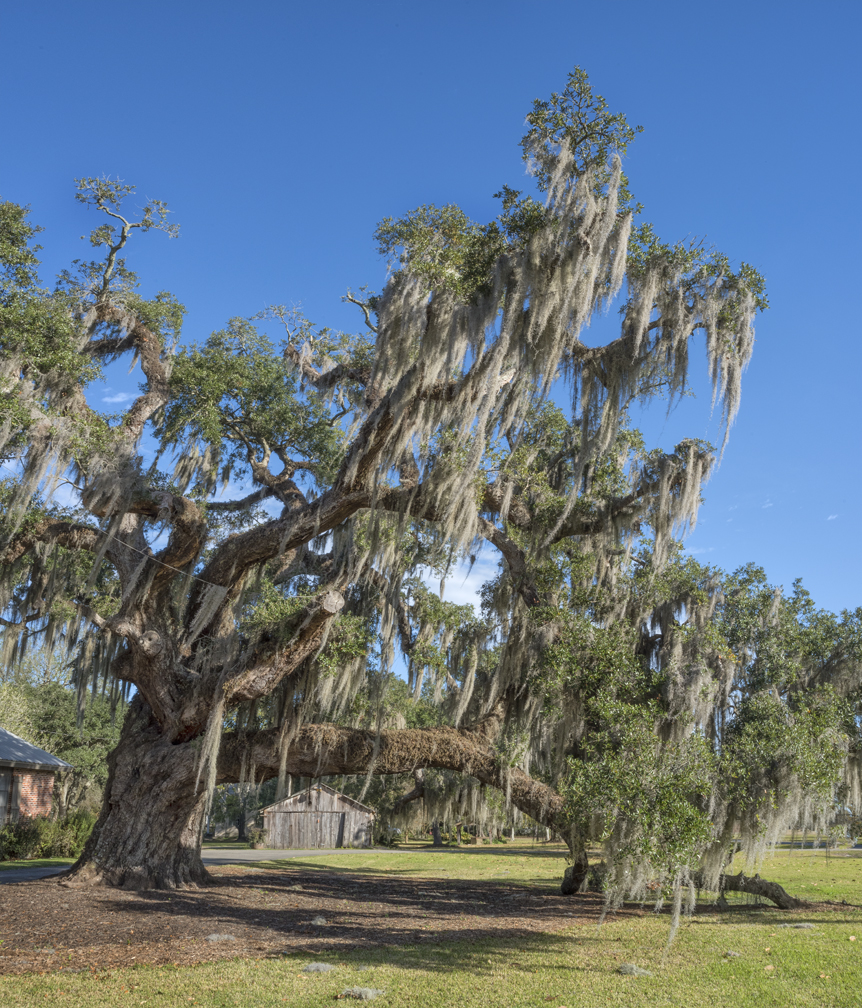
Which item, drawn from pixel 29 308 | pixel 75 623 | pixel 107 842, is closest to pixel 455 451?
pixel 29 308

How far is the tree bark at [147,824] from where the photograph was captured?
11.3 meters

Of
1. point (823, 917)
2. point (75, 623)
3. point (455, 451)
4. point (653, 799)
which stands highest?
point (455, 451)

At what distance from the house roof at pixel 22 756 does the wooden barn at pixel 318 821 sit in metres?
12.4

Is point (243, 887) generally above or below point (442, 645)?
below

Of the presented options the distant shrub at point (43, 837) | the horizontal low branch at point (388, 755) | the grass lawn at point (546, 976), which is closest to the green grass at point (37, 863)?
the distant shrub at point (43, 837)

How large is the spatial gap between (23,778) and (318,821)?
15.1m

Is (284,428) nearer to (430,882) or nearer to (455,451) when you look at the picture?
(455,451)

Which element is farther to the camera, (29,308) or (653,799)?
(29,308)

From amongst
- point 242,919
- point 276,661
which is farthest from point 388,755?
point 242,919

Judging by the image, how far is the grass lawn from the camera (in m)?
5.40

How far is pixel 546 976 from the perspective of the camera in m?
6.37

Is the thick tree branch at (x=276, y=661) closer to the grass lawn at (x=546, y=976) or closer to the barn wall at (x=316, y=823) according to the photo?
the grass lawn at (x=546, y=976)

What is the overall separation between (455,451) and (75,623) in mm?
9616

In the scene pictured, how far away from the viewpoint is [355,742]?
12141mm
